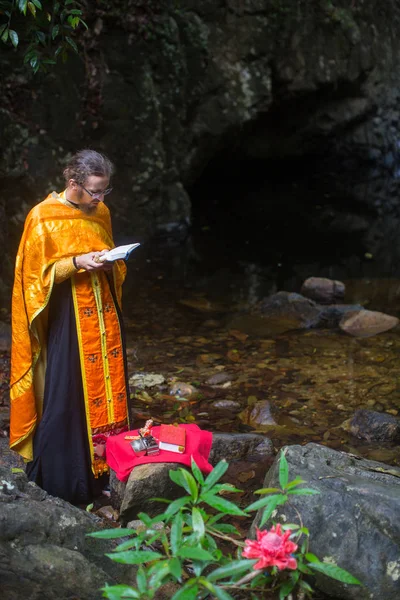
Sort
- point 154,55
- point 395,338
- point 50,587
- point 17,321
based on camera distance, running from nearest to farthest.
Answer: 1. point 50,587
2. point 17,321
3. point 395,338
4. point 154,55

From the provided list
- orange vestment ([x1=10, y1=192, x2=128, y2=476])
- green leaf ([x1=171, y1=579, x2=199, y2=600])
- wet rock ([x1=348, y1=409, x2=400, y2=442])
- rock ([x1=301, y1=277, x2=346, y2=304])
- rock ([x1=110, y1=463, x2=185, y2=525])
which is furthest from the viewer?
rock ([x1=301, y1=277, x2=346, y2=304])

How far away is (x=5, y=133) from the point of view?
839cm

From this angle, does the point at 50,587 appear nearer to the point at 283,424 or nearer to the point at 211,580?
the point at 211,580

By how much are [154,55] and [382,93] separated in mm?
7258

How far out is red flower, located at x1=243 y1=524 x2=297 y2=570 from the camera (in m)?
1.78

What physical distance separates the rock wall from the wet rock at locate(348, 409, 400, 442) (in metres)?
4.31

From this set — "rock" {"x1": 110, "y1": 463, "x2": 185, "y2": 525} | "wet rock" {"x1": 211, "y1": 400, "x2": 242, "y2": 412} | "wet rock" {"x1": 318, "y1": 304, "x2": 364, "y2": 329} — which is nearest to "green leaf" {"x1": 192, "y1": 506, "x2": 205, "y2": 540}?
"rock" {"x1": 110, "y1": 463, "x2": 185, "y2": 525}

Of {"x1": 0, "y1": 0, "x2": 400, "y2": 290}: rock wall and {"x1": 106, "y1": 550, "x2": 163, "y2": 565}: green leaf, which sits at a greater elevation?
{"x1": 0, "y1": 0, "x2": 400, "y2": 290}: rock wall

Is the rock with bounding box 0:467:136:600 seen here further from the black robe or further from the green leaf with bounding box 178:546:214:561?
the black robe

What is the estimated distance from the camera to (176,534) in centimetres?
182

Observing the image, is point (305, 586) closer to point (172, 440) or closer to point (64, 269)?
point (172, 440)

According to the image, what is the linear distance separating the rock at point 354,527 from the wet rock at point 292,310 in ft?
13.7

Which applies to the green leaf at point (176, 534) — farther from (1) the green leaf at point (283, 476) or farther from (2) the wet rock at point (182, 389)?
(2) the wet rock at point (182, 389)

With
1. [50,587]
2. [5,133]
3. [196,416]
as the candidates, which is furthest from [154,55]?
[50,587]
